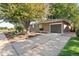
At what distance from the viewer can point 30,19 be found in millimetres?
3580

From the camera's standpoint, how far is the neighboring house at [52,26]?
3.55 m

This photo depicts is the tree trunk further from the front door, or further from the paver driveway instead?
the front door

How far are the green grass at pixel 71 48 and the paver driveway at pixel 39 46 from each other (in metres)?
0.06

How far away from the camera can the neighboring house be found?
355cm

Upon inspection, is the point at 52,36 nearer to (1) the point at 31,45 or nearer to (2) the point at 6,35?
(1) the point at 31,45

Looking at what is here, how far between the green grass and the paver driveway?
2.3 inches

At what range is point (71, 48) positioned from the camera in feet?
11.6

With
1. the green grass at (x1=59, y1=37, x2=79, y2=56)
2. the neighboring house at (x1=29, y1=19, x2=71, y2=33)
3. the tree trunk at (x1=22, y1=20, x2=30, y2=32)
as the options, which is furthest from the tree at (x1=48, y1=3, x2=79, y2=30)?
the tree trunk at (x1=22, y1=20, x2=30, y2=32)

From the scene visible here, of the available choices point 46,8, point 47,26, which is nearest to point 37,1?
point 46,8

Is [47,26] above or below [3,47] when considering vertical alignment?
above

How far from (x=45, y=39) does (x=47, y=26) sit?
0.20 metres

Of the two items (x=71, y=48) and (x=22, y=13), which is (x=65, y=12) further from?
(x=22, y=13)

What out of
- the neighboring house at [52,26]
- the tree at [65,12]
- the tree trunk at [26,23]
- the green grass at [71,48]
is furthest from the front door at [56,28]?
the tree trunk at [26,23]

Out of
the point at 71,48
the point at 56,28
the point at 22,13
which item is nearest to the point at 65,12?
the point at 56,28
